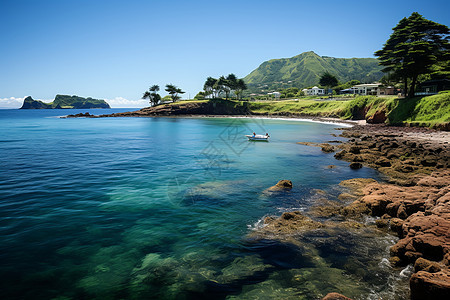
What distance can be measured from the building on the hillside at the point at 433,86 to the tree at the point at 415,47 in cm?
436

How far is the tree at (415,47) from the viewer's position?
5600cm

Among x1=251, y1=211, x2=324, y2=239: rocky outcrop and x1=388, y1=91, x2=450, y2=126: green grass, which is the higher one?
x1=388, y1=91, x2=450, y2=126: green grass

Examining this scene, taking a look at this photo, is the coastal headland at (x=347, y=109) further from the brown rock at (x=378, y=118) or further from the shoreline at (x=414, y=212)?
the shoreline at (x=414, y=212)

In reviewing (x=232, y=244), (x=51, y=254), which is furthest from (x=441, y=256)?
(x=51, y=254)

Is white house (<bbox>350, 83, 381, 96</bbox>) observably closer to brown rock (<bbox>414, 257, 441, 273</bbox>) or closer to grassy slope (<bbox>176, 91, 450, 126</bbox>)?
grassy slope (<bbox>176, 91, 450, 126</bbox>)

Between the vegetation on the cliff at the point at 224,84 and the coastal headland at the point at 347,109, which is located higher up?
the vegetation on the cliff at the point at 224,84

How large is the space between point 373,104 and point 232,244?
81777 mm

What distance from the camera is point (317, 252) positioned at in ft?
34.3

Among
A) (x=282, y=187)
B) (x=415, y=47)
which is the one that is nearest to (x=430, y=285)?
(x=282, y=187)

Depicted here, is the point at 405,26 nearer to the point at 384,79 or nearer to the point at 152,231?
the point at 384,79

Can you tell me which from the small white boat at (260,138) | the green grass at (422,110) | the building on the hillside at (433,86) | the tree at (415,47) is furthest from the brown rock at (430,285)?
the building on the hillside at (433,86)

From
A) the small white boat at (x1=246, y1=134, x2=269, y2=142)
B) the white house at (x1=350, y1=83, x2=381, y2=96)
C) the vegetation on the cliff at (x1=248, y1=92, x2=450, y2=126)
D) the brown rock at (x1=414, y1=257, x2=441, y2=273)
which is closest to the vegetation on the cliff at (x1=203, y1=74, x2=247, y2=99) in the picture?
the vegetation on the cliff at (x1=248, y1=92, x2=450, y2=126)

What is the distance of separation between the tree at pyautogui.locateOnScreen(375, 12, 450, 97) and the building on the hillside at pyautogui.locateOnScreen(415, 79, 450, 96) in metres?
4.36

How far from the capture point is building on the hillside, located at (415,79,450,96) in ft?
202
